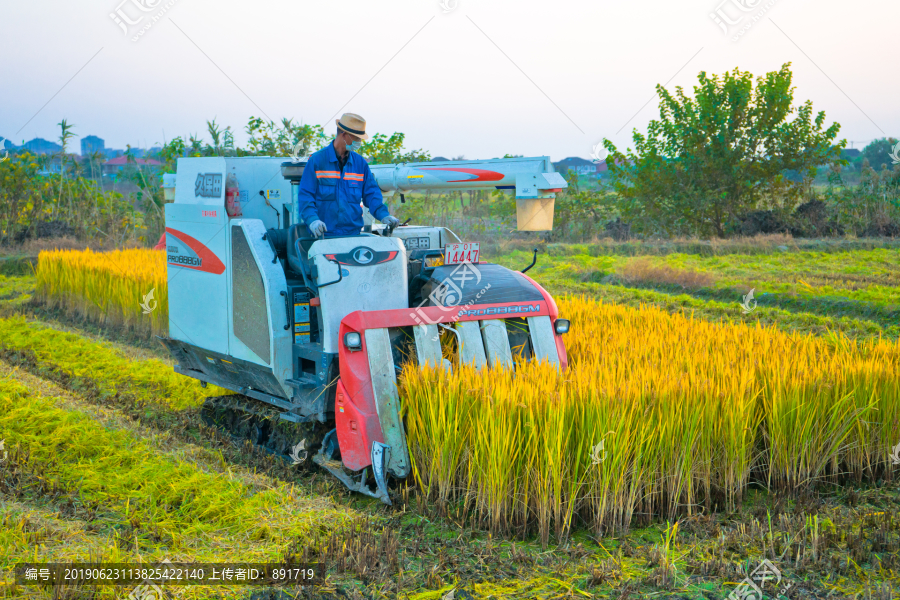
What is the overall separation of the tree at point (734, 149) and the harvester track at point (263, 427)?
1975cm

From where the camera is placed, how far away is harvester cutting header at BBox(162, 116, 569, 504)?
434 cm

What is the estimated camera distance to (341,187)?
5328mm

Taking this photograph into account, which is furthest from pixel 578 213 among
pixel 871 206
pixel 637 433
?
pixel 637 433

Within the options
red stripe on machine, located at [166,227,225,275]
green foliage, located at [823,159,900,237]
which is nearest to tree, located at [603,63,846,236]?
green foliage, located at [823,159,900,237]

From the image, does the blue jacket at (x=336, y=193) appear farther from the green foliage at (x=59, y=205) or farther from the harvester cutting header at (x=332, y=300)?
the green foliage at (x=59, y=205)

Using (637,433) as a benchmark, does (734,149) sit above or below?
above

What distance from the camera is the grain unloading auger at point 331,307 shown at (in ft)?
14.2

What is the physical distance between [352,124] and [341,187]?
1.52ft

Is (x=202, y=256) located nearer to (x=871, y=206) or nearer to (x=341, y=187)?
(x=341, y=187)

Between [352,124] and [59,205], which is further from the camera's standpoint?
[59,205]

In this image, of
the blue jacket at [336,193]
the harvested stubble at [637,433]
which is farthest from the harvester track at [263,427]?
the blue jacket at [336,193]

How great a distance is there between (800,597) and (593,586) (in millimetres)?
886

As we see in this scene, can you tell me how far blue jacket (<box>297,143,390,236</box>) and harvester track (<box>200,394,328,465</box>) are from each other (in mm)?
1417

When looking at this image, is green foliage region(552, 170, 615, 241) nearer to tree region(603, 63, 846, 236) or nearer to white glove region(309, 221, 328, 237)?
tree region(603, 63, 846, 236)
